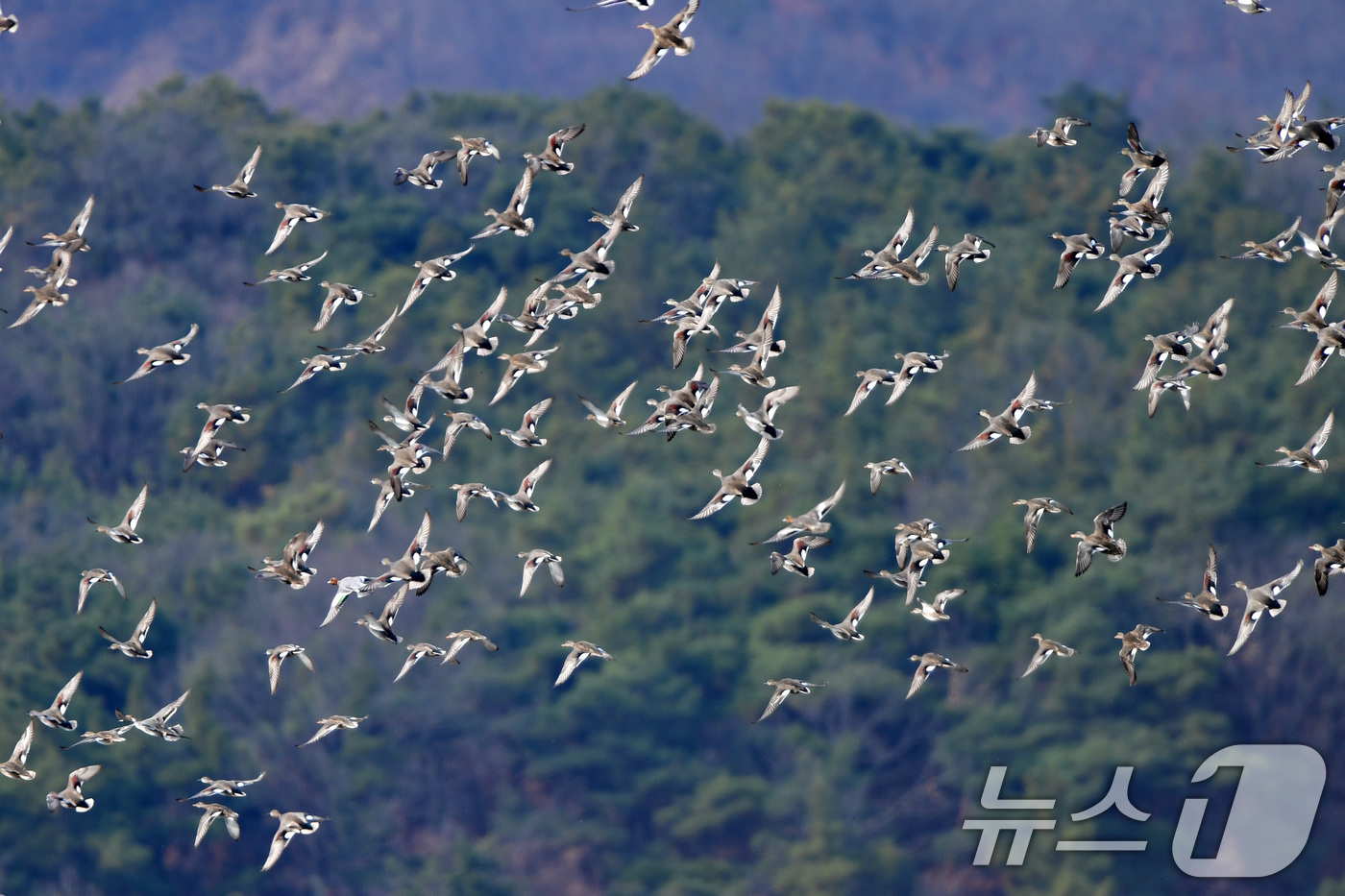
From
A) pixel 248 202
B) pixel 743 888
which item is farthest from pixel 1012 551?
pixel 248 202

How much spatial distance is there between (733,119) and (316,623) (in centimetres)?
3890

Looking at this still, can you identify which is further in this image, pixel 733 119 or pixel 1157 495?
pixel 733 119

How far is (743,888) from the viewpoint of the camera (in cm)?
5141

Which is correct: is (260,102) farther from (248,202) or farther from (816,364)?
(816,364)

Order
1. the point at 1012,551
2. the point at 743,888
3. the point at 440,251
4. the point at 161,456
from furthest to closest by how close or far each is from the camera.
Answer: the point at 440,251
the point at 161,456
the point at 1012,551
the point at 743,888

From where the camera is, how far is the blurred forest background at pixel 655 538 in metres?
53.2

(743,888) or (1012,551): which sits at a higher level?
(1012,551)

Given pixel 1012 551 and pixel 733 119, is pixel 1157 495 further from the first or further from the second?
pixel 733 119

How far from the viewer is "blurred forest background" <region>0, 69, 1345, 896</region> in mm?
53156

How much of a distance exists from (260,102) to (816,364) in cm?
2899

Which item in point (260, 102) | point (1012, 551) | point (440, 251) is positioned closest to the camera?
point (1012, 551)

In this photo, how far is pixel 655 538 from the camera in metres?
60.7

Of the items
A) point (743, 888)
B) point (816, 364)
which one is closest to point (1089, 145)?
point (816, 364)

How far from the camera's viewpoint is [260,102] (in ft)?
280
